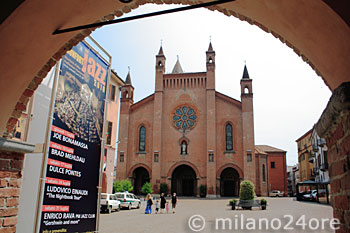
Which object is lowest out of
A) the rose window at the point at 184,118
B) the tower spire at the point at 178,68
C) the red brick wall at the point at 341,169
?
the red brick wall at the point at 341,169

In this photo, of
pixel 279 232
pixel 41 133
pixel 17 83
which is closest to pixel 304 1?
pixel 17 83

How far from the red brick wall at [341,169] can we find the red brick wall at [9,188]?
11.7 feet

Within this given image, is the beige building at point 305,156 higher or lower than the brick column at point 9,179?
higher

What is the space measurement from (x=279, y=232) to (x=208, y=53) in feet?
107

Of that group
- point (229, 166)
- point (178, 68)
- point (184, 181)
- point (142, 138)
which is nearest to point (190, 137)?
point (184, 181)

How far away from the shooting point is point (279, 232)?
35.3 feet

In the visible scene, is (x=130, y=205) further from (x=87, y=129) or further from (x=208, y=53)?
(x=208, y=53)

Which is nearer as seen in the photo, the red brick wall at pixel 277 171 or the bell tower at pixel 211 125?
the bell tower at pixel 211 125

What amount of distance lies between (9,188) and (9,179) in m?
0.11

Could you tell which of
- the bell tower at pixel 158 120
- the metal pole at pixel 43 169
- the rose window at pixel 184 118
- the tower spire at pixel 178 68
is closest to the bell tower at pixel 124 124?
the bell tower at pixel 158 120

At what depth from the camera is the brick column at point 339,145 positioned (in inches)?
90.7

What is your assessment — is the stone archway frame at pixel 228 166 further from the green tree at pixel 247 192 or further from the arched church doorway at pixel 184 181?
the green tree at pixel 247 192

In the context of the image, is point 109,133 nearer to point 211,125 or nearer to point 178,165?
point 178,165

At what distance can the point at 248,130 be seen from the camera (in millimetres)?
37000
